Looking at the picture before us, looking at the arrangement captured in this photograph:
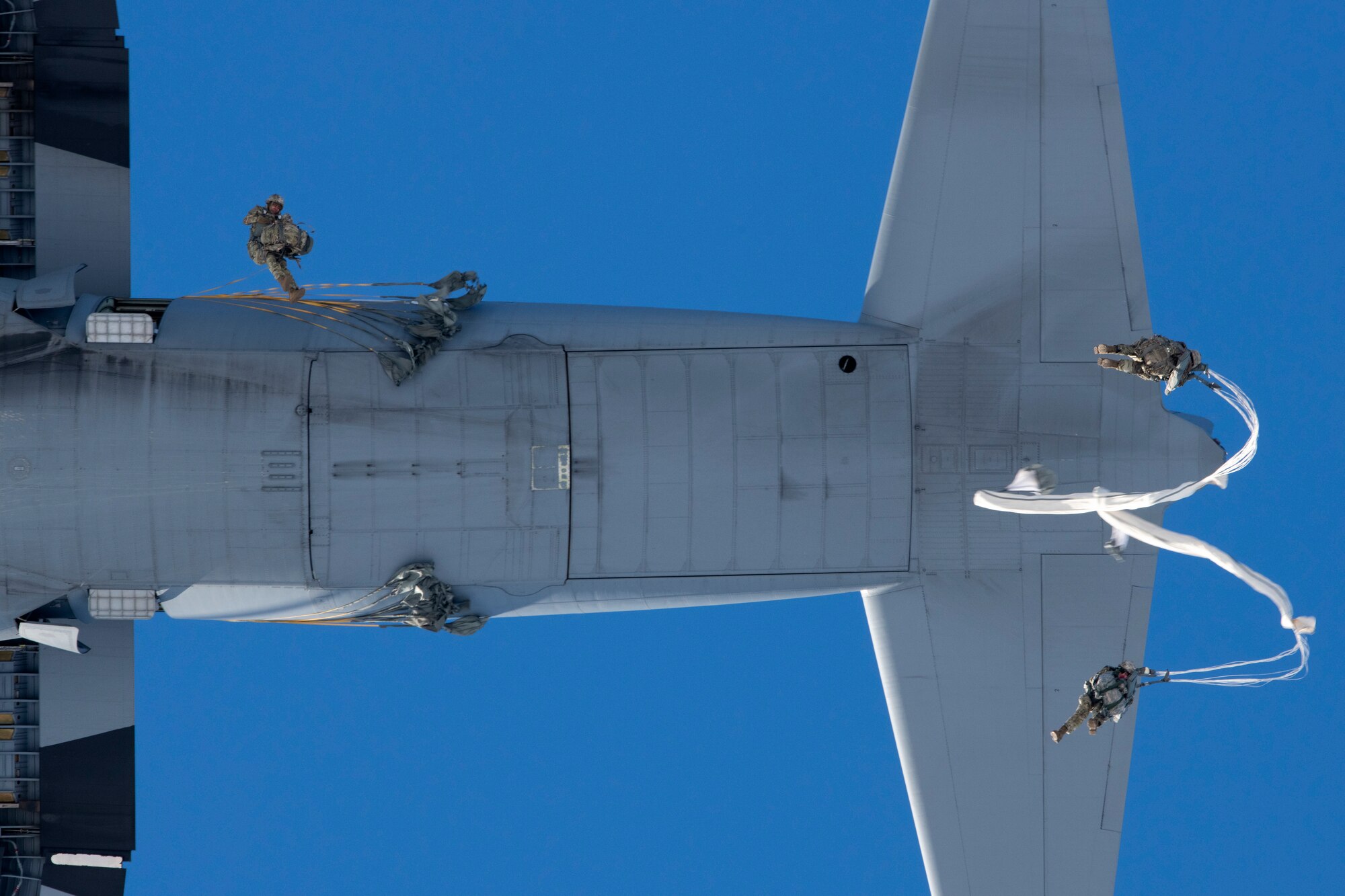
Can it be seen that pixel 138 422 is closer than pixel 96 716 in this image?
Yes

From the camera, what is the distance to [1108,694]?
1574cm

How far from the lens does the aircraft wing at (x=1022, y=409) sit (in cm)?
1734

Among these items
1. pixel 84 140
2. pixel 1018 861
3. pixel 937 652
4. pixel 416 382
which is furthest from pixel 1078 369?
pixel 84 140

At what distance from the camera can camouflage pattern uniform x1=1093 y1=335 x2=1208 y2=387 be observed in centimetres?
1603

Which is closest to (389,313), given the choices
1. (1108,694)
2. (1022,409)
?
(1022,409)

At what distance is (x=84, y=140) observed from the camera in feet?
61.1

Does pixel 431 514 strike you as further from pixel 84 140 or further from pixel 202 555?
pixel 84 140

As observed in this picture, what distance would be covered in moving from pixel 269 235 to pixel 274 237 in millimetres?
68

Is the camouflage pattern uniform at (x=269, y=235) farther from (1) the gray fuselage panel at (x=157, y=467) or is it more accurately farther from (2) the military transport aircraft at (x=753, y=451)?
(1) the gray fuselage panel at (x=157, y=467)

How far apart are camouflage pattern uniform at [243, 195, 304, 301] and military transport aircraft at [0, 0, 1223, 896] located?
39.2 inches

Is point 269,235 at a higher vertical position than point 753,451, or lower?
higher

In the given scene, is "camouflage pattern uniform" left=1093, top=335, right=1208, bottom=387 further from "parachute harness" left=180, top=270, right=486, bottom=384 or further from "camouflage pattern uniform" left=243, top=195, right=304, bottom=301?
"camouflage pattern uniform" left=243, top=195, right=304, bottom=301

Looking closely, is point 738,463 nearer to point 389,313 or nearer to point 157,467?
point 389,313

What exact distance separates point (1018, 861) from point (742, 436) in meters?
7.53
